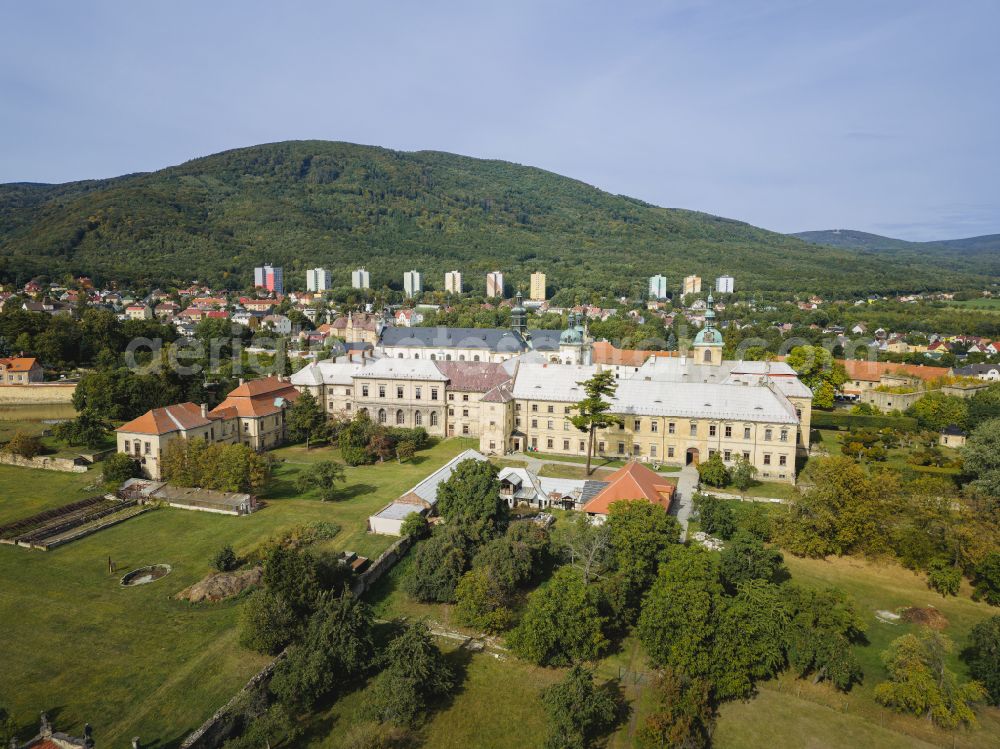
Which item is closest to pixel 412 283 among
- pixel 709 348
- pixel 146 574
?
pixel 709 348

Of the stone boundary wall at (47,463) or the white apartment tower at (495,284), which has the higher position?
the white apartment tower at (495,284)

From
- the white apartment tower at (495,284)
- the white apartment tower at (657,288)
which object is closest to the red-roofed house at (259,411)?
the white apartment tower at (495,284)

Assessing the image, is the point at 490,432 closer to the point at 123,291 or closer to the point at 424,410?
the point at 424,410

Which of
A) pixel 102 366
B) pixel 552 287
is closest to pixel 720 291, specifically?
pixel 552 287

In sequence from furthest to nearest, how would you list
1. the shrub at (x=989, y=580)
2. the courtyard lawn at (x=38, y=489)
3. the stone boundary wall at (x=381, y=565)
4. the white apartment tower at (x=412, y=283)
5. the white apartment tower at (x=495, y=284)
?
the white apartment tower at (x=412, y=283)
the white apartment tower at (x=495, y=284)
the courtyard lawn at (x=38, y=489)
the stone boundary wall at (x=381, y=565)
the shrub at (x=989, y=580)

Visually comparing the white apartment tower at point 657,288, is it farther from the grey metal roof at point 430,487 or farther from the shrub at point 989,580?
the shrub at point 989,580

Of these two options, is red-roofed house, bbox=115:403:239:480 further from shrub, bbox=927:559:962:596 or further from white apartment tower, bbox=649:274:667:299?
white apartment tower, bbox=649:274:667:299
